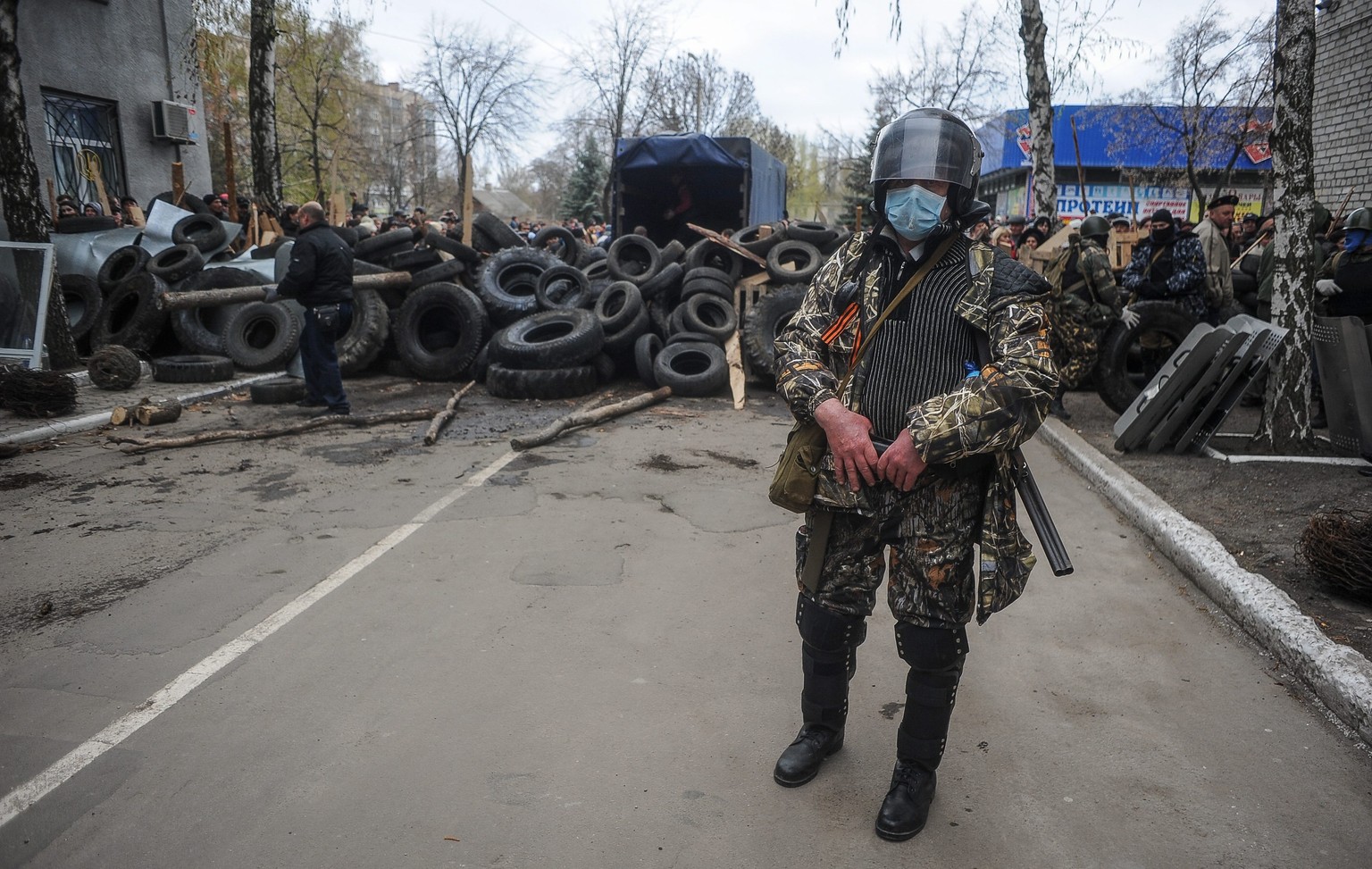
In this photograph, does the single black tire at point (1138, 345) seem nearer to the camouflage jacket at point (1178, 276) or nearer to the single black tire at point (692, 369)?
the camouflage jacket at point (1178, 276)

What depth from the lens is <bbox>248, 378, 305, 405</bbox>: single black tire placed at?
10.0m

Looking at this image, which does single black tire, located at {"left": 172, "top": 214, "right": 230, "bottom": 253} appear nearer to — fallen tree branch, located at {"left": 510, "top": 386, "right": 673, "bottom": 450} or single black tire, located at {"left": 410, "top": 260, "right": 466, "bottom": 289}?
single black tire, located at {"left": 410, "top": 260, "right": 466, "bottom": 289}

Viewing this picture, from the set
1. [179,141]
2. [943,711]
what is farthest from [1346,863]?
[179,141]

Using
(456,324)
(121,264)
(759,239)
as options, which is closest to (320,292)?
(456,324)

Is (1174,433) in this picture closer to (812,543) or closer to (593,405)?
→ (593,405)

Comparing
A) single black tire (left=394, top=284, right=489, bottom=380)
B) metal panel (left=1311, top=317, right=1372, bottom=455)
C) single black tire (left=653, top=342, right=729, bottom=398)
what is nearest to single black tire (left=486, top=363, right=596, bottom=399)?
single black tire (left=653, top=342, right=729, bottom=398)

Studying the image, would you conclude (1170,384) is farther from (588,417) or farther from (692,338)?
(692,338)

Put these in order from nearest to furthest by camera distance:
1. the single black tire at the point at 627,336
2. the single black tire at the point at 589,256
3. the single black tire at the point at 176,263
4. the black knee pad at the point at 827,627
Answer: the black knee pad at the point at 827,627 < the single black tire at the point at 627,336 < the single black tire at the point at 176,263 < the single black tire at the point at 589,256

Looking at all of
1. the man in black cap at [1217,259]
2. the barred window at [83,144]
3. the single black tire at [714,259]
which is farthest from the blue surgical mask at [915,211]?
the barred window at [83,144]

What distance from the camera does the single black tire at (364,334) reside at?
11727mm

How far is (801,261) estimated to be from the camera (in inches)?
516

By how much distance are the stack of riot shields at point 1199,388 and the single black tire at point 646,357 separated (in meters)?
5.36

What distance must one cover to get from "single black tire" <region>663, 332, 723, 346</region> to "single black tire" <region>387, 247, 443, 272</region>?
3649mm

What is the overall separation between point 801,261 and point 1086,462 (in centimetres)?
640
